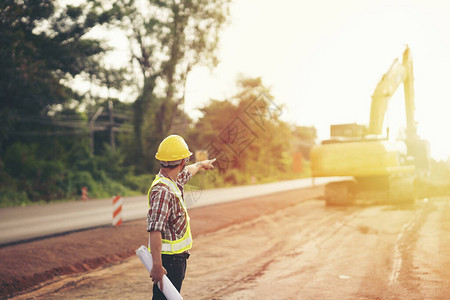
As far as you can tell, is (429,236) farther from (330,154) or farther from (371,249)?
(330,154)

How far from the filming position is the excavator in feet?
56.1

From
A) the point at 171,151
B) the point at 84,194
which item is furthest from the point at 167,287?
the point at 84,194

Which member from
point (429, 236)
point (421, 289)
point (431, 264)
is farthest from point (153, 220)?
point (429, 236)

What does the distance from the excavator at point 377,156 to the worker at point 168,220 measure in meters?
14.3

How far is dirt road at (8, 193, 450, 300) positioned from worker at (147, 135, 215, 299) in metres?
2.79

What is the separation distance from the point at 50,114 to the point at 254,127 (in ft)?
67.6

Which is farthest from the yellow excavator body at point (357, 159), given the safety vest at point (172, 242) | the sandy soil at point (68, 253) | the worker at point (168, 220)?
the safety vest at point (172, 242)

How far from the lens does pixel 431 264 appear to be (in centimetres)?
764

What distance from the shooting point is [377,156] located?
16.9 metres

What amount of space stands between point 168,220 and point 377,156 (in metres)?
14.6

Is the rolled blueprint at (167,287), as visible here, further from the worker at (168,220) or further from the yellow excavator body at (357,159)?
the yellow excavator body at (357,159)

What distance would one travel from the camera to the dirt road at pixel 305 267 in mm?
6445

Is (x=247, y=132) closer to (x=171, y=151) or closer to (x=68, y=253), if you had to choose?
(x=68, y=253)

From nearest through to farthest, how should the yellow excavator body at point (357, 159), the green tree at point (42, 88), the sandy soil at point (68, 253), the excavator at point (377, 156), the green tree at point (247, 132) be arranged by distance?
the sandy soil at point (68, 253) < the yellow excavator body at point (357, 159) < the excavator at point (377, 156) < the green tree at point (42, 88) < the green tree at point (247, 132)
